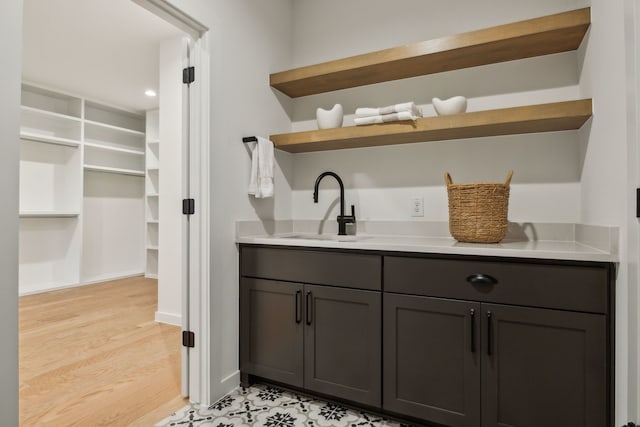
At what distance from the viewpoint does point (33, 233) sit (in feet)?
14.5

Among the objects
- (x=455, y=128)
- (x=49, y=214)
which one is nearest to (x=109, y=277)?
(x=49, y=214)

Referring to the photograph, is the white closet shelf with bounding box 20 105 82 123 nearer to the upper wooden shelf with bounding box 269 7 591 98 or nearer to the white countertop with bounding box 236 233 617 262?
the upper wooden shelf with bounding box 269 7 591 98

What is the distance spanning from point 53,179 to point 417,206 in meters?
4.69

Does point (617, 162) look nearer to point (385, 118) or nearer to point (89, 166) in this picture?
point (385, 118)

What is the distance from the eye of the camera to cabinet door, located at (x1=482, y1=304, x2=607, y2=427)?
1.31 m

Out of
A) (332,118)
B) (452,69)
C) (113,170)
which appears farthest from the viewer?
(113,170)

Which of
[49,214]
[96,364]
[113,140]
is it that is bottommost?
[96,364]

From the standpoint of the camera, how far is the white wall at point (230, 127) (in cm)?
189

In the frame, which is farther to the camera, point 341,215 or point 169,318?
point 169,318

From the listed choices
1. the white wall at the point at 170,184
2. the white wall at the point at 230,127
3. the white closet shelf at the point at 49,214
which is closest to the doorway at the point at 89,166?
the white closet shelf at the point at 49,214

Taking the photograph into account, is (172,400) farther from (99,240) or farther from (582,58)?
(99,240)

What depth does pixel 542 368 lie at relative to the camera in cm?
139

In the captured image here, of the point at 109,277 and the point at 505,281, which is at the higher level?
the point at 505,281

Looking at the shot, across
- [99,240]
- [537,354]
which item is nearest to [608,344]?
[537,354]
